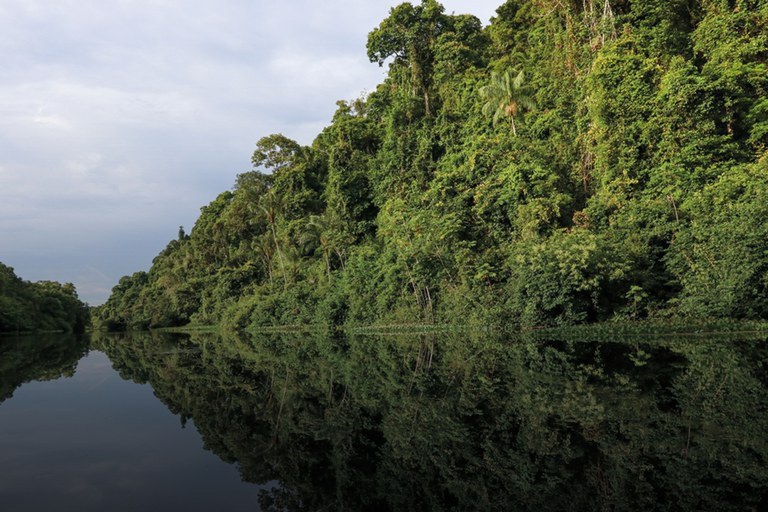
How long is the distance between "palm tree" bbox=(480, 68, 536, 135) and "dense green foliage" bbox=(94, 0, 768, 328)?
133 millimetres

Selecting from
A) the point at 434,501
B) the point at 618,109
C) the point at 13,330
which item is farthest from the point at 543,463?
the point at 13,330

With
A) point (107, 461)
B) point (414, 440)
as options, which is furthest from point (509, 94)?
point (107, 461)

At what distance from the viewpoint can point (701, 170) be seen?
2200cm

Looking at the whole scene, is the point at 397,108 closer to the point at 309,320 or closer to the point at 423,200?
the point at 423,200

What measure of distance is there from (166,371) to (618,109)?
2463 centimetres

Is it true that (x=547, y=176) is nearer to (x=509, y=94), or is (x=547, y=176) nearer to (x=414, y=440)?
(x=509, y=94)

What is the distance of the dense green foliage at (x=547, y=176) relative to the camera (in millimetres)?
20812

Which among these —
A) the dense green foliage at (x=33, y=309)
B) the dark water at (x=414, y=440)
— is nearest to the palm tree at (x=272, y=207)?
the dense green foliage at (x=33, y=309)

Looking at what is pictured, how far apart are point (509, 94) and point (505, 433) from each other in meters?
29.1

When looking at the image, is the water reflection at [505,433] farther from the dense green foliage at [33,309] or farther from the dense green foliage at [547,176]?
the dense green foliage at [33,309]

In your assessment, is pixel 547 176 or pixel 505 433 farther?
pixel 547 176

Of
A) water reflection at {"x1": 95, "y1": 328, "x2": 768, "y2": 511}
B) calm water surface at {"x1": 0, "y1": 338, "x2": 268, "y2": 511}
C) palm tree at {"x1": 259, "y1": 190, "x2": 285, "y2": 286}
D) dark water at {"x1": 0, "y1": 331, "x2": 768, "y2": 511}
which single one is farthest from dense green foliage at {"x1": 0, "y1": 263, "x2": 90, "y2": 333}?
water reflection at {"x1": 95, "y1": 328, "x2": 768, "y2": 511}

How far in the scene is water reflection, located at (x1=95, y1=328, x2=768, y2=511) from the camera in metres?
4.32

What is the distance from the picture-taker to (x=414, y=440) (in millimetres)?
6098
